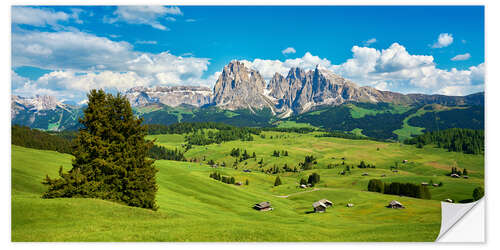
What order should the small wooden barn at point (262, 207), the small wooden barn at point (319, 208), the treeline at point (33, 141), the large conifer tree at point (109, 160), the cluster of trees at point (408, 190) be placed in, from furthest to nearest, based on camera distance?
the cluster of trees at point (408, 190)
the treeline at point (33, 141)
the small wooden barn at point (319, 208)
the small wooden barn at point (262, 207)
the large conifer tree at point (109, 160)

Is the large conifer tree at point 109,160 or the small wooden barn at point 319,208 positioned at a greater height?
the large conifer tree at point 109,160

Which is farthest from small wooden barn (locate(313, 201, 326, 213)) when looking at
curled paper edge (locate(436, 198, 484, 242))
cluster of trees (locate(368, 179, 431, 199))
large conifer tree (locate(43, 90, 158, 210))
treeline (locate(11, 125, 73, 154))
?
treeline (locate(11, 125, 73, 154))

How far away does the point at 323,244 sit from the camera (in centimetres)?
2659

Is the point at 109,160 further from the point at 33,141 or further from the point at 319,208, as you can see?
the point at 33,141

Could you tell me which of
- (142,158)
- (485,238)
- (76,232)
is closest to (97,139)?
(142,158)

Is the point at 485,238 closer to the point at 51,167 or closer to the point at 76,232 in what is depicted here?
the point at 76,232

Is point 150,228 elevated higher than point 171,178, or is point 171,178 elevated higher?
point 150,228

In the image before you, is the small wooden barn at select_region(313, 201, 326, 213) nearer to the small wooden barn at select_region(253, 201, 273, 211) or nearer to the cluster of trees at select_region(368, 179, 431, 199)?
the small wooden barn at select_region(253, 201, 273, 211)

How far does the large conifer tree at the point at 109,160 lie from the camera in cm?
2944

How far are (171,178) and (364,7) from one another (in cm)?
6480

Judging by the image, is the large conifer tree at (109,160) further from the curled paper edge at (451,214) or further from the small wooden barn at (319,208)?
the small wooden barn at (319,208)

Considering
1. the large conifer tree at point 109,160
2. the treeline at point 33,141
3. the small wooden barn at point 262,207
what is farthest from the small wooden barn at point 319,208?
the treeline at point 33,141

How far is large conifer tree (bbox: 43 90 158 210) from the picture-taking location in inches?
1159

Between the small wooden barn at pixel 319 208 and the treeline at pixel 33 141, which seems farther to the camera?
the treeline at pixel 33 141
